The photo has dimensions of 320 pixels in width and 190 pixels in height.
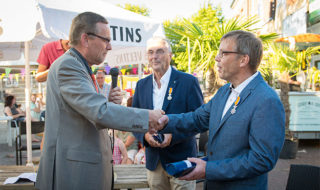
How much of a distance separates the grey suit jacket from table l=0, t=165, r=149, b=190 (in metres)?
1.06

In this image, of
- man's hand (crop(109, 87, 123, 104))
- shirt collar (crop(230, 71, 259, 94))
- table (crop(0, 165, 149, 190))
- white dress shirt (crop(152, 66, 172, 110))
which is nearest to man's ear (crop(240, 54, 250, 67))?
shirt collar (crop(230, 71, 259, 94))

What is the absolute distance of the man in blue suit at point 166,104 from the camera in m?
2.91

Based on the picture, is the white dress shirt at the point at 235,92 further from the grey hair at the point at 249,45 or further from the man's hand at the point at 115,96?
the man's hand at the point at 115,96

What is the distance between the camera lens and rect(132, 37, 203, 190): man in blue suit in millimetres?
2910

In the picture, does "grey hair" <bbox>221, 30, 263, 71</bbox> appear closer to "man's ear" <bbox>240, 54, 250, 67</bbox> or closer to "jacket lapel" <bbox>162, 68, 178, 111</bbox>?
Result: "man's ear" <bbox>240, 54, 250, 67</bbox>

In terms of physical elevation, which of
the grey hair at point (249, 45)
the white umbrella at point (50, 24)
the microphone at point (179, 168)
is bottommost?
the microphone at point (179, 168)

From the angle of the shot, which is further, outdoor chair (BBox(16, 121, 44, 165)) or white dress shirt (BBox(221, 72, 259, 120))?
outdoor chair (BBox(16, 121, 44, 165))

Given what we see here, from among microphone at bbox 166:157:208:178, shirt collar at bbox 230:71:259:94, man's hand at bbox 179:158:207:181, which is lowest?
man's hand at bbox 179:158:207:181

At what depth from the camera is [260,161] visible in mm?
1761

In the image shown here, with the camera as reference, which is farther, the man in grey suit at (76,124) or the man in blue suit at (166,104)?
the man in blue suit at (166,104)

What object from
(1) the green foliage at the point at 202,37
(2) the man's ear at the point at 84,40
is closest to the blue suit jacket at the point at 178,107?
(2) the man's ear at the point at 84,40

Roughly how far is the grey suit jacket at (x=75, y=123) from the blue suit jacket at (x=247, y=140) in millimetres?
513

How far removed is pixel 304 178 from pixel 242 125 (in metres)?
1.32

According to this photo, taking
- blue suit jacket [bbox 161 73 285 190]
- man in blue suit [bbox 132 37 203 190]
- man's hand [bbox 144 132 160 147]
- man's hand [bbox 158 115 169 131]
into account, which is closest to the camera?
blue suit jacket [bbox 161 73 285 190]
